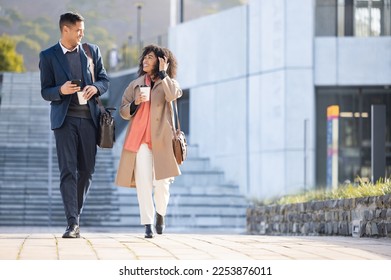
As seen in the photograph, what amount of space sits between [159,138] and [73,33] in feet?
3.84

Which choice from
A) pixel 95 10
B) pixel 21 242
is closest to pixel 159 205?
pixel 21 242

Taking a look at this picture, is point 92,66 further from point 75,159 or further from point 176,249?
point 176,249

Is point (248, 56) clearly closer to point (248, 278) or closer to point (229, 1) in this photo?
point (229, 1)

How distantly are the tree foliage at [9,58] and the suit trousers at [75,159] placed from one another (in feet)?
88.1

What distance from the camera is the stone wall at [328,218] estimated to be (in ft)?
38.3

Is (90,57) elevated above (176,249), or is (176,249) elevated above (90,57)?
(90,57)

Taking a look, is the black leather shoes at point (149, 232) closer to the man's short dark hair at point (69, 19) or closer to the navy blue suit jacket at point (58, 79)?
the navy blue suit jacket at point (58, 79)

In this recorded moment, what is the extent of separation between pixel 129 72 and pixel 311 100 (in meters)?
10.9

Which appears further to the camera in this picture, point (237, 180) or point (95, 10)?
point (95, 10)

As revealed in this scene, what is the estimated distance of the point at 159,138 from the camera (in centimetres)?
952

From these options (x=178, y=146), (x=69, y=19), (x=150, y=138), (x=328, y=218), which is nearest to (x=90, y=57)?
(x=69, y=19)

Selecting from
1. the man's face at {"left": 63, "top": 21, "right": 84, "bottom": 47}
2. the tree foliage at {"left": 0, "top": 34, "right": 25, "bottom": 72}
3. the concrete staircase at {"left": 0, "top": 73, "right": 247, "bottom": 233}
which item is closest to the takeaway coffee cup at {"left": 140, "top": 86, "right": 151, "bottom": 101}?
the man's face at {"left": 63, "top": 21, "right": 84, "bottom": 47}

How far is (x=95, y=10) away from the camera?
115 ft

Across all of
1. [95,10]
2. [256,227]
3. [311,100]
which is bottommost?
[256,227]
